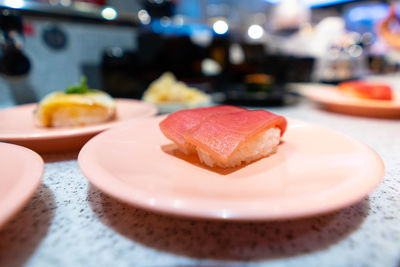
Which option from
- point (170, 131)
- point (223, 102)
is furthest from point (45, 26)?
point (170, 131)

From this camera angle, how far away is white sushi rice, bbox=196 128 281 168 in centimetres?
52

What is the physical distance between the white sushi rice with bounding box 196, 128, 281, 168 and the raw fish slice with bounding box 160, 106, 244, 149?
0.06 meters

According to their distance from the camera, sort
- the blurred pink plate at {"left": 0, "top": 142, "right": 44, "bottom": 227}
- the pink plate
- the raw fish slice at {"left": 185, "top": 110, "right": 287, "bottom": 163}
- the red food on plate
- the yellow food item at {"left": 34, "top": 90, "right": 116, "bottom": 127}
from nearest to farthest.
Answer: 1. the blurred pink plate at {"left": 0, "top": 142, "right": 44, "bottom": 227}
2. the raw fish slice at {"left": 185, "top": 110, "right": 287, "bottom": 163}
3. the yellow food item at {"left": 34, "top": 90, "right": 116, "bottom": 127}
4. the pink plate
5. the red food on plate

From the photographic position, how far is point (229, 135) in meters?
0.50

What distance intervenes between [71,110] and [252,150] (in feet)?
2.17

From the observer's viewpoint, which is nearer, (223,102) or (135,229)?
(135,229)

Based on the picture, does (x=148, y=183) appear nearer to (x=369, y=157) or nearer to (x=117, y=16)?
(x=369, y=157)

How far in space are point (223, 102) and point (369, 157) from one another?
1.06m

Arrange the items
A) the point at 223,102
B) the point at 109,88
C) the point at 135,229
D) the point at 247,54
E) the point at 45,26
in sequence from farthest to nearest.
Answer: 1. the point at 247,54
2. the point at 109,88
3. the point at 45,26
4. the point at 223,102
5. the point at 135,229

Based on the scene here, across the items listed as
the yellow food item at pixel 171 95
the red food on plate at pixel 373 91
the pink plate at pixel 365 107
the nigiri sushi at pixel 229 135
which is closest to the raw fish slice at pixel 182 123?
the nigiri sushi at pixel 229 135

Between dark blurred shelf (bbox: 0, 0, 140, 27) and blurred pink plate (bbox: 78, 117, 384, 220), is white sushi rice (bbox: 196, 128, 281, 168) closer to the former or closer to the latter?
blurred pink plate (bbox: 78, 117, 384, 220)

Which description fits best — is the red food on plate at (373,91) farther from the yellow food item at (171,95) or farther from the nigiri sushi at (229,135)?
the nigiri sushi at (229,135)

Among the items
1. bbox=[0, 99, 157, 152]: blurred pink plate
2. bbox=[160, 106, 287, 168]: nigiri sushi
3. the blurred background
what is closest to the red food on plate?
the blurred background

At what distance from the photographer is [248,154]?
54 centimetres
